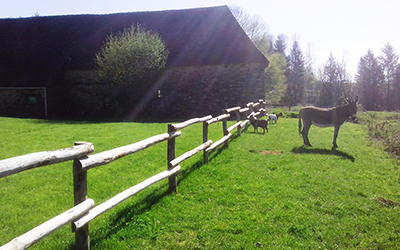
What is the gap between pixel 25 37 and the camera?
1112 inches

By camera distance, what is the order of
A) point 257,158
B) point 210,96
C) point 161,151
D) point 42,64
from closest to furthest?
1. point 257,158
2. point 161,151
3. point 210,96
4. point 42,64

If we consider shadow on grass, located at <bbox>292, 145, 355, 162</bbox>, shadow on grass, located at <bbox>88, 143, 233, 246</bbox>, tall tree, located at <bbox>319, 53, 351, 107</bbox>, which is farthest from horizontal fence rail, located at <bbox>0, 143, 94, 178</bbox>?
tall tree, located at <bbox>319, 53, 351, 107</bbox>

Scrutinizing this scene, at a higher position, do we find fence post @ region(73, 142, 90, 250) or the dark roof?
the dark roof

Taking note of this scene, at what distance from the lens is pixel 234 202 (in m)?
5.30

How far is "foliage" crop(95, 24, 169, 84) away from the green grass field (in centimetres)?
1332

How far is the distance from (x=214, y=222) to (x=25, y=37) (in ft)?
99.4

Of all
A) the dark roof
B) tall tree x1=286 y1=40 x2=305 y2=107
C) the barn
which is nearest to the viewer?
the barn

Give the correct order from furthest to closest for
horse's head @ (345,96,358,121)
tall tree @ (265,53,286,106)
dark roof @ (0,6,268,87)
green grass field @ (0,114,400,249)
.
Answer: tall tree @ (265,53,286,106)
dark roof @ (0,6,268,87)
horse's head @ (345,96,358,121)
green grass field @ (0,114,400,249)

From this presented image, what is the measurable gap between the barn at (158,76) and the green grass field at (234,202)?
13834 mm

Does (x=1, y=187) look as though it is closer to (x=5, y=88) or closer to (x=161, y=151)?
(x=161, y=151)

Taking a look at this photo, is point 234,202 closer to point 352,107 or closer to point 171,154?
point 171,154

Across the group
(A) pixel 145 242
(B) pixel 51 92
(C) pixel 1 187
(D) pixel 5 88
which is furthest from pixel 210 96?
(A) pixel 145 242

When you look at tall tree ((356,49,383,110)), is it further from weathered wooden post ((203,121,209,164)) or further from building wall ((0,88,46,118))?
weathered wooden post ((203,121,209,164))

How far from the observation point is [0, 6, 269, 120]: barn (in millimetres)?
22578
